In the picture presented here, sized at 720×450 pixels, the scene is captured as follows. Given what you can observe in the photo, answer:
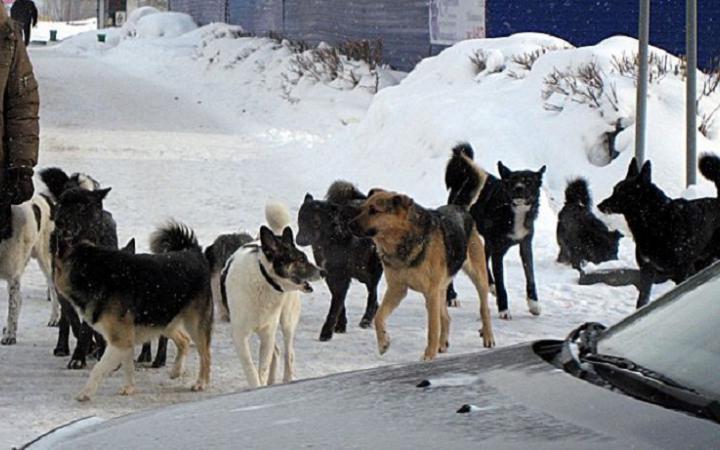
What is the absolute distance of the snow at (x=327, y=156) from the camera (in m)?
8.59

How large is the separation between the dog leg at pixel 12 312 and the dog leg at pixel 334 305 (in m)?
2.03

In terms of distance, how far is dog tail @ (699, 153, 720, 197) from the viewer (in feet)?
32.0

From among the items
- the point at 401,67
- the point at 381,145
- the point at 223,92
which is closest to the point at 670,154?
the point at 381,145

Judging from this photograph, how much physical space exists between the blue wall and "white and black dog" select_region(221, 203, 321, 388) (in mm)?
15141

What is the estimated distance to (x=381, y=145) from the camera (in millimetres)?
17297

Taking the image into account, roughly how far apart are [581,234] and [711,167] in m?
1.88

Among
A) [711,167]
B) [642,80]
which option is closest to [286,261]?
[711,167]

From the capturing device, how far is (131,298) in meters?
7.47

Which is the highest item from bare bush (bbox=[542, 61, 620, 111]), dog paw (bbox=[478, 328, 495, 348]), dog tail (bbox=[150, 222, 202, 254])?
bare bush (bbox=[542, 61, 620, 111])

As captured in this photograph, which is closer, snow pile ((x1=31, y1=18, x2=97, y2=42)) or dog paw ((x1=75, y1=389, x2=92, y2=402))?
dog paw ((x1=75, y1=389, x2=92, y2=402))

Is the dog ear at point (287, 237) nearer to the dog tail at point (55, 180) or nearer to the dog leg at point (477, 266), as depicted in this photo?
the dog leg at point (477, 266)

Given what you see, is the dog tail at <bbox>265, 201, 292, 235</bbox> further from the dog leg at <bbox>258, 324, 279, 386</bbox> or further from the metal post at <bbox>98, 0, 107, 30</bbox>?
the metal post at <bbox>98, 0, 107, 30</bbox>

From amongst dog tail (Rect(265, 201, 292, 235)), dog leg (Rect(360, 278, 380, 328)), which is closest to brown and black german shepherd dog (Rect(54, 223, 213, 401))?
dog tail (Rect(265, 201, 292, 235))

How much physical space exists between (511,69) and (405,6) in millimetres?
9983
